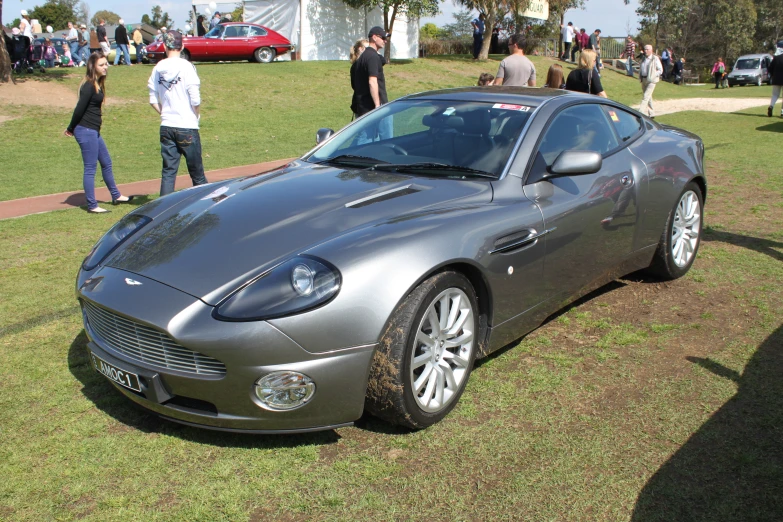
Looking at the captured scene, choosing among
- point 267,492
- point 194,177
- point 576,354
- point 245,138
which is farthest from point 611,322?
point 245,138

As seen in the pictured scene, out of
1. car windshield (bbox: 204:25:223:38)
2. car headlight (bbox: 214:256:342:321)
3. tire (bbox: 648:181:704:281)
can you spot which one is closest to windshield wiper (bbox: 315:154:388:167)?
car headlight (bbox: 214:256:342:321)

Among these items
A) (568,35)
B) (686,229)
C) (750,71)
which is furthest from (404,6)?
(686,229)

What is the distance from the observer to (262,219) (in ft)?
11.0

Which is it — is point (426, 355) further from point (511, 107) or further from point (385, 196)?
point (511, 107)

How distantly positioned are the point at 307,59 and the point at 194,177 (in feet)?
77.5

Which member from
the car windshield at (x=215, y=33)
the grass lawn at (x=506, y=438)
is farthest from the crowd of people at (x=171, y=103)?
the car windshield at (x=215, y=33)

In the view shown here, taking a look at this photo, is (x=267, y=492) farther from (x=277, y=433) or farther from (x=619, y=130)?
(x=619, y=130)

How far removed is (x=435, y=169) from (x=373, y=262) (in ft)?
4.04

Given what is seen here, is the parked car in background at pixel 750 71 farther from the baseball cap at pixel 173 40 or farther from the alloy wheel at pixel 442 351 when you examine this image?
the alloy wheel at pixel 442 351

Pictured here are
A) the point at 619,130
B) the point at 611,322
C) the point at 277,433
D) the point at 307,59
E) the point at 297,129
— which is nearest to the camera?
the point at 277,433

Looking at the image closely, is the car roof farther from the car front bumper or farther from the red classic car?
the red classic car

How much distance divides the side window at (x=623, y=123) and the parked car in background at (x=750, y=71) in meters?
37.5

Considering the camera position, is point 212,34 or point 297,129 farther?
point 212,34

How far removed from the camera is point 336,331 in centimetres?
277
